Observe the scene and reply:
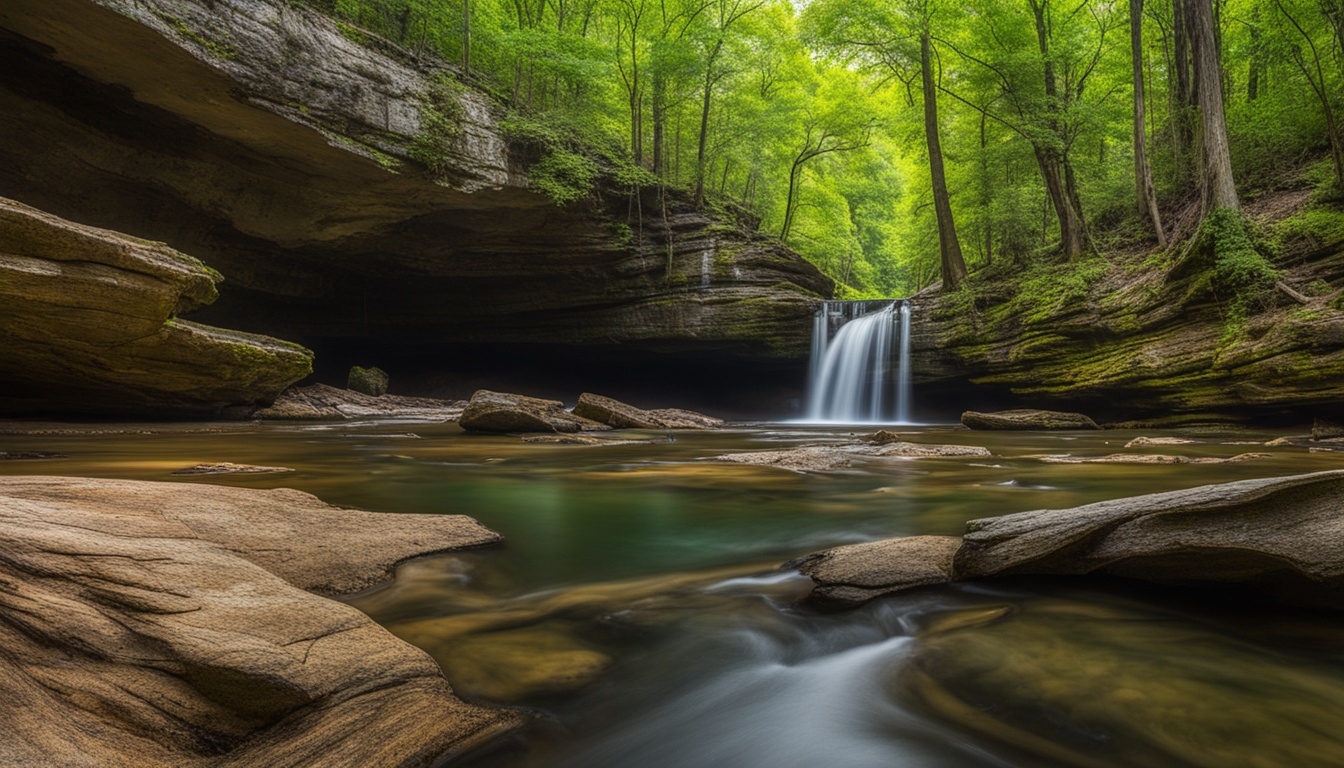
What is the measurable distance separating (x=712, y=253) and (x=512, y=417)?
10041mm

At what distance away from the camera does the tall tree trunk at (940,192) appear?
55.2 ft

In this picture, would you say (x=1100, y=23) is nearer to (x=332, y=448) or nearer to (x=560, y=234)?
(x=560, y=234)

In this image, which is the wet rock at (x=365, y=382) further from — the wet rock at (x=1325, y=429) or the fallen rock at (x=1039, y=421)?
the wet rock at (x=1325, y=429)

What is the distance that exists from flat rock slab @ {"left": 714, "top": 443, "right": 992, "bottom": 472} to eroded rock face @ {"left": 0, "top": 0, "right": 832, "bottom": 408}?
10.8 meters

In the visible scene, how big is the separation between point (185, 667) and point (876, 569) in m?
2.52

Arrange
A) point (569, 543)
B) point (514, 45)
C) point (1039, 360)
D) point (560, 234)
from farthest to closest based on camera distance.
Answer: point (560, 234) < point (514, 45) < point (1039, 360) < point (569, 543)

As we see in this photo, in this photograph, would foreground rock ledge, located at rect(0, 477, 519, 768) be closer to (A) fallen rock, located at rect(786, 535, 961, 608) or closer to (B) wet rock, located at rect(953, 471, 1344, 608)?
(A) fallen rock, located at rect(786, 535, 961, 608)

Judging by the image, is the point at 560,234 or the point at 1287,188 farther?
the point at 560,234

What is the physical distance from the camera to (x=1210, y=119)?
11.5 meters

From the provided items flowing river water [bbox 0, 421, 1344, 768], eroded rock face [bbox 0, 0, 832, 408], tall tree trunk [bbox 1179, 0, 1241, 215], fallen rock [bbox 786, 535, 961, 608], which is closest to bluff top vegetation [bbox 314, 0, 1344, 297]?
tall tree trunk [bbox 1179, 0, 1241, 215]

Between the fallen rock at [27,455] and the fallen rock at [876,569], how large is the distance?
8216 mm

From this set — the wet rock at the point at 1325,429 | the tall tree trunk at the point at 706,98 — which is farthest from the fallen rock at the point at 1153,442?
the tall tree trunk at the point at 706,98

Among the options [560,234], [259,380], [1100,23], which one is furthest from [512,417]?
[1100,23]

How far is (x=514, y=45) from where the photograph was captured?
15500 mm
